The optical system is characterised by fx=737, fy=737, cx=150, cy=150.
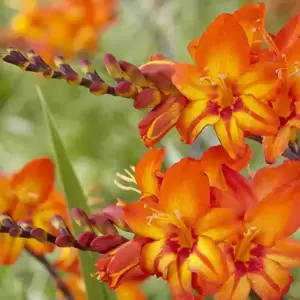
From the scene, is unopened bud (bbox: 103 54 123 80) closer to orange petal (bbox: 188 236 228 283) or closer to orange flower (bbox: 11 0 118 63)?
orange petal (bbox: 188 236 228 283)

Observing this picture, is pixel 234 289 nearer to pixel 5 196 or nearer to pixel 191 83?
pixel 191 83

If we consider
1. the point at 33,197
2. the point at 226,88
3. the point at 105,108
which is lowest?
the point at 105,108

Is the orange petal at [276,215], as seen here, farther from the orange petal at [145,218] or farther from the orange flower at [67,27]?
the orange flower at [67,27]

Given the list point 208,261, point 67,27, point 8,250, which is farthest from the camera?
point 67,27

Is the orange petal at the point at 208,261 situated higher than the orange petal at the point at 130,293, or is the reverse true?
the orange petal at the point at 208,261

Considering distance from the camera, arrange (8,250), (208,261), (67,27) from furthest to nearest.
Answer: (67,27) < (8,250) < (208,261)

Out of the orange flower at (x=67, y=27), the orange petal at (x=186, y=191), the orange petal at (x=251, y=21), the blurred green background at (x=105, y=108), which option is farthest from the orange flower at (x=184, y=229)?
the orange flower at (x=67, y=27)

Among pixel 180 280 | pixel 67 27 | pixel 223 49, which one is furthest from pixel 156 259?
pixel 67 27
